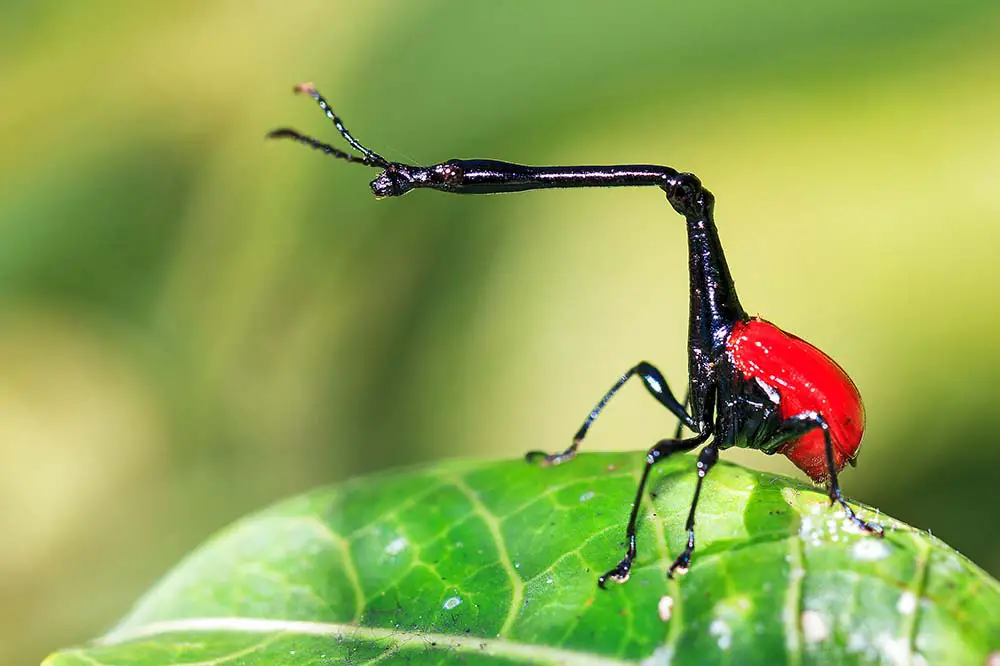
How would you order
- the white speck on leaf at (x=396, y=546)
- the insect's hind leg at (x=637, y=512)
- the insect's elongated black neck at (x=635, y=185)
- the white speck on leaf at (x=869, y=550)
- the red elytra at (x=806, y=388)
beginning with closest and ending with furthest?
1. the white speck on leaf at (x=869, y=550)
2. the insect's hind leg at (x=637, y=512)
3. the white speck on leaf at (x=396, y=546)
4. the red elytra at (x=806, y=388)
5. the insect's elongated black neck at (x=635, y=185)

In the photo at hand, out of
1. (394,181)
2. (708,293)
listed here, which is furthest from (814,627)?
(394,181)

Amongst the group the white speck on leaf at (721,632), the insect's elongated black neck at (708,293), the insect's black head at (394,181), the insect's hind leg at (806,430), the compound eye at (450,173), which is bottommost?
the white speck on leaf at (721,632)

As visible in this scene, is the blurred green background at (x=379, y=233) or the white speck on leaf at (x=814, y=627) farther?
the blurred green background at (x=379, y=233)

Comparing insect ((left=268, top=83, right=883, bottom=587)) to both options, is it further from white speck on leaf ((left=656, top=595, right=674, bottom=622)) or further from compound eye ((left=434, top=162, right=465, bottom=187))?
white speck on leaf ((left=656, top=595, right=674, bottom=622))

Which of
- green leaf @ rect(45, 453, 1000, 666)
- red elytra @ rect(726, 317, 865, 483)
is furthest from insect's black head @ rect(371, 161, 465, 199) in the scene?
red elytra @ rect(726, 317, 865, 483)

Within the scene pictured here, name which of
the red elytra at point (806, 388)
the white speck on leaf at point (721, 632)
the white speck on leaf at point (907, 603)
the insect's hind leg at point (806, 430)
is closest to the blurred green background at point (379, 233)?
the red elytra at point (806, 388)

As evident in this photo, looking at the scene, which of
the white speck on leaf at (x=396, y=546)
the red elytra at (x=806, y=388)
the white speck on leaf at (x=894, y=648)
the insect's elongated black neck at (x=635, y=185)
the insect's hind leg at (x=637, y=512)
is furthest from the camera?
the insect's elongated black neck at (x=635, y=185)

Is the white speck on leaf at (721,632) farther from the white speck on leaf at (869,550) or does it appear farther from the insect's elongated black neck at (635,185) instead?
the insect's elongated black neck at (635,185)
